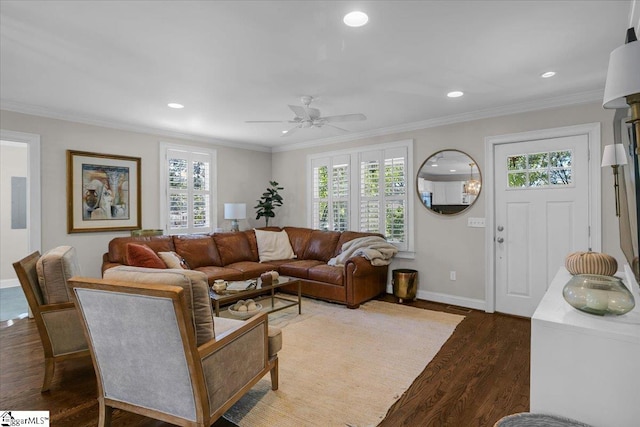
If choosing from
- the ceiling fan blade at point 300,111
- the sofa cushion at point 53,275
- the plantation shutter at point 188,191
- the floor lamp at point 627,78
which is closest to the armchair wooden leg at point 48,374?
the sofa cushion at point 53,275

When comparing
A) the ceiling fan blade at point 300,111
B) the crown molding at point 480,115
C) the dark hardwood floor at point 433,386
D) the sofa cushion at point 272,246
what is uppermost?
the crown molding at point 480,115

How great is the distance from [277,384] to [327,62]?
2512 mm

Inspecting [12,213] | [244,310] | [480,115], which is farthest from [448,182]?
[12,213]

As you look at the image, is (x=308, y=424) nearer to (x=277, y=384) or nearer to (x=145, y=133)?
(x=277, y=384)

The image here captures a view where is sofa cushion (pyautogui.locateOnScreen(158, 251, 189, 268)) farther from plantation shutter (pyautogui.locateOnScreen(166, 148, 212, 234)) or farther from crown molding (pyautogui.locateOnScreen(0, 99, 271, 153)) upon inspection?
crown molding (pyautogui.locateOnScreen(0, 99, 271, 153))

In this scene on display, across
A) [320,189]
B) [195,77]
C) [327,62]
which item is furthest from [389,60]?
[320,189]

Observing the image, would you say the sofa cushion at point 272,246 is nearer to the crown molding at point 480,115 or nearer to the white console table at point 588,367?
the crown molding at point 480,115

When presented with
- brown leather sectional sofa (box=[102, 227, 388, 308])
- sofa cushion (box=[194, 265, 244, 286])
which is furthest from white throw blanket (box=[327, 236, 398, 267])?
sofa cushion (box=[194, 265, 244, 286])

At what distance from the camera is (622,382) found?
1.09 meters

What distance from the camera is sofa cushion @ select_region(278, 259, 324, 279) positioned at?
4.71 metres

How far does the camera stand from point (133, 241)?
4238 mm

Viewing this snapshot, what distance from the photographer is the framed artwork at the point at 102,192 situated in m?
4.21

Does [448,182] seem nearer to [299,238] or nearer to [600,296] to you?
[299,238]

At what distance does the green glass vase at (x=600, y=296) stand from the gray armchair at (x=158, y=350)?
161 cm
